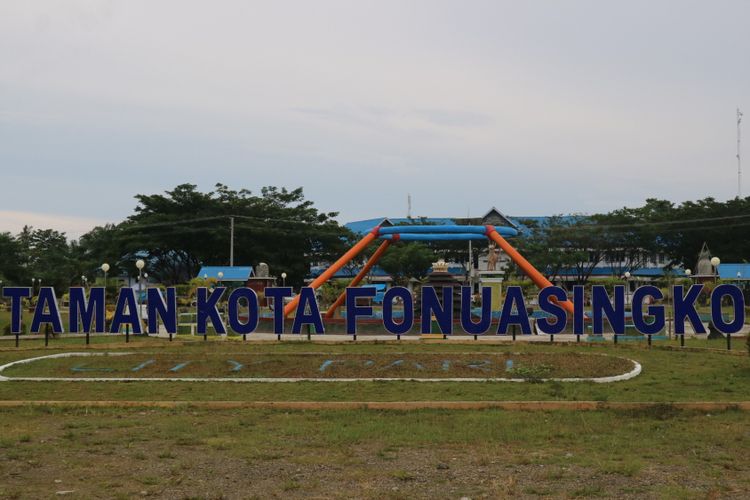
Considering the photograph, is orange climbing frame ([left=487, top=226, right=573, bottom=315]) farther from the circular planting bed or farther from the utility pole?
the utility pole

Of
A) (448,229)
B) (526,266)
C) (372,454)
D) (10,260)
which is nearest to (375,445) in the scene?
(372,454)

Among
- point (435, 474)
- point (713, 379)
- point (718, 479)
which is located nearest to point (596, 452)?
point (718, 479)

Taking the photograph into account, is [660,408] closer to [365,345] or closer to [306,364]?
[306,364]

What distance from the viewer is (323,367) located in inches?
800

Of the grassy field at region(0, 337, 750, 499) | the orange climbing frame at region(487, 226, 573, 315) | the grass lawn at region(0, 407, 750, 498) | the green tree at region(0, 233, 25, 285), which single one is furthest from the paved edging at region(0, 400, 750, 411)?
the green tree at region(0, 233, 25, 285)

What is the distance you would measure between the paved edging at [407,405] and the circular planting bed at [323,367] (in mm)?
3573

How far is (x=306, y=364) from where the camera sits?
20.9m

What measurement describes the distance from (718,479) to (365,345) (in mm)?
18582

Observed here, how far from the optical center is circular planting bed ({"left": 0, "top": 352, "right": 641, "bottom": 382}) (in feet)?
61.4

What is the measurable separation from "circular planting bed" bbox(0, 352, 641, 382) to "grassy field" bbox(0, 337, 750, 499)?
3.98 ft

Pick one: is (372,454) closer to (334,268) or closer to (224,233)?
(334,268)

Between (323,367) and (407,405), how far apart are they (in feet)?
21.0

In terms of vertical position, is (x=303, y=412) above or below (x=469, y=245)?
below

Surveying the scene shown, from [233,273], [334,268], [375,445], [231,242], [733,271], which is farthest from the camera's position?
[231,242]
